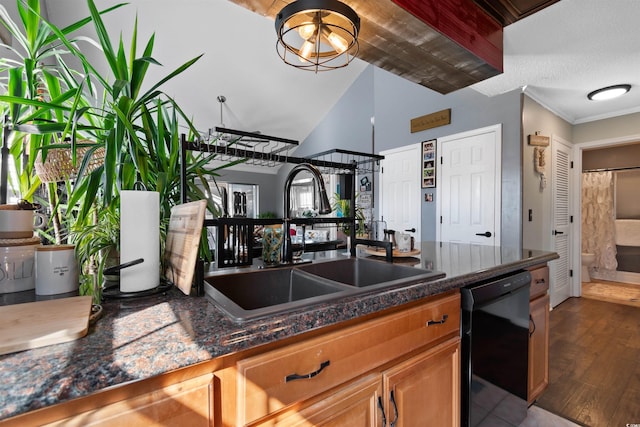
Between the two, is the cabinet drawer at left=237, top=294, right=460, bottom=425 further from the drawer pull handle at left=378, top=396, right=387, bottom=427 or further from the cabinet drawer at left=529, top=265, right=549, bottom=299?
the cabinet drawer at left=529, top=265, right=549, bottom=299

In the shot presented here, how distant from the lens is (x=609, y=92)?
287 centimetres

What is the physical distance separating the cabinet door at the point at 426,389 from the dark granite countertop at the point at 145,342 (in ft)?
0.79

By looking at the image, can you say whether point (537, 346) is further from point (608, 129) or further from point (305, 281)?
point (608, 129)

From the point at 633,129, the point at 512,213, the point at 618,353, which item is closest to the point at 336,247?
the point at 512,213

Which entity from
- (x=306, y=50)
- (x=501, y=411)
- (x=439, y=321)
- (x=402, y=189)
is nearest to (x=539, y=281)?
(x=501, y=411)

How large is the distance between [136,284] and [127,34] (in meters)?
4.44

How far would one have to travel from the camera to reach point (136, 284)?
2.69ft

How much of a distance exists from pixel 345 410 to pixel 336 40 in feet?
5.20

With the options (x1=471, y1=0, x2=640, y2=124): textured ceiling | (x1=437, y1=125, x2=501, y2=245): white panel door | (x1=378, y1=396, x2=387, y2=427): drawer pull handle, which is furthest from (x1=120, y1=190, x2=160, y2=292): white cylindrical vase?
(x1=437, y1=125, x2=501, y2=245): white panel door

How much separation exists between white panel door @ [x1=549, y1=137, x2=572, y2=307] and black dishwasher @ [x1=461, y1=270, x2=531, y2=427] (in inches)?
102

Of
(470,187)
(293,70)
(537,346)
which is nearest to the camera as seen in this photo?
(537,346)

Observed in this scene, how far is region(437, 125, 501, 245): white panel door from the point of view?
10.5 ft

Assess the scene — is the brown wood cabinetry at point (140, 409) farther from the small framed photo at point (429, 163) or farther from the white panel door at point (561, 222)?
the white panel door at point (561, 222)

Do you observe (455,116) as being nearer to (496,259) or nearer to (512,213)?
(512,213)
